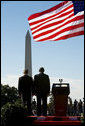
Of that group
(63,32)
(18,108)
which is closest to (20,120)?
(18,108)

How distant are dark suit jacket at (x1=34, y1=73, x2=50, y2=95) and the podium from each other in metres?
0.42

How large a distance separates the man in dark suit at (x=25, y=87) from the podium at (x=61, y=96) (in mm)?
974

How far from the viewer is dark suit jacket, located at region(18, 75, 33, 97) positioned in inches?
393

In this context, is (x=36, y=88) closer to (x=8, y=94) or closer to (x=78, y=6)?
(x=78, y=6)

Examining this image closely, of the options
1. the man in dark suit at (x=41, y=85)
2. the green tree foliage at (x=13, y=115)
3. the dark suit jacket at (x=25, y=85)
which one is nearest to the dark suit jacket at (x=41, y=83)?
the man in dark suit at (x=41, y=85)

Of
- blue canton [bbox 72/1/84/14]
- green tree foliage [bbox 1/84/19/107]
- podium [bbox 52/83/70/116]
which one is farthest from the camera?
green tree foliage [bbox 1/84/19/107]

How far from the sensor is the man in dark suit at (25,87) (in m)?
10.0

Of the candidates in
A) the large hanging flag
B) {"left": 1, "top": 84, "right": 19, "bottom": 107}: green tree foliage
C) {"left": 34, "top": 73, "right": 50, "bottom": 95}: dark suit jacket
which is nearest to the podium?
{"left": 34, "top": 73, "right": 50, "bottom": 95}: dark suit jacket

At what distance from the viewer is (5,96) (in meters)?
87.8

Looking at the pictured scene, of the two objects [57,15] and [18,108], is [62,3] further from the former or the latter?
[18,108]

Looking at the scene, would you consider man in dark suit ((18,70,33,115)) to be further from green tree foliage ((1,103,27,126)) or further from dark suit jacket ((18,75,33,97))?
green tree foliage ((1,103,27,126))

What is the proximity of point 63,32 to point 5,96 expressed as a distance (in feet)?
259

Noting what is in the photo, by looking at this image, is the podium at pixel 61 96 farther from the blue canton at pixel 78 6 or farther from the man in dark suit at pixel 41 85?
the blue canton at pixel 78 6

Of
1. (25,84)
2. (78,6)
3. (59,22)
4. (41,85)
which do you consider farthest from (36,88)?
(78,6)
